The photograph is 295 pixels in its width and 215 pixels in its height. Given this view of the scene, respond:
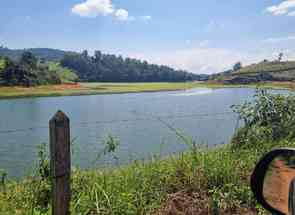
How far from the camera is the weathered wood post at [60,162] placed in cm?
209

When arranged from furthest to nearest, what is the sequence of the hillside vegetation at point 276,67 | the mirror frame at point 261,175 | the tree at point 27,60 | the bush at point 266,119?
the tree at point 27,60 → the hillside vegetation at point 276,67 → the bush at point 266,119 → the mirror frame at point 261,175

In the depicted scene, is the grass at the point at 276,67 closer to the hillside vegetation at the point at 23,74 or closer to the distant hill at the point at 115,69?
the hillside vegetation at the point at 23,74

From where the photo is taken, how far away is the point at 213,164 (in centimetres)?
315

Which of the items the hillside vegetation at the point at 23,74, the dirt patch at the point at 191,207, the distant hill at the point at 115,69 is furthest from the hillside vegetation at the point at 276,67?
the distant hill at the point at 115,69

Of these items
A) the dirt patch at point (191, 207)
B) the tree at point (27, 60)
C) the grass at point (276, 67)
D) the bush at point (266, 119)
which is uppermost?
the tree at point (27, 60)

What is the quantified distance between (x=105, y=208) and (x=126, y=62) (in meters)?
105

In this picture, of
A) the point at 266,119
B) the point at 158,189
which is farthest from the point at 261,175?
the point at 266,119

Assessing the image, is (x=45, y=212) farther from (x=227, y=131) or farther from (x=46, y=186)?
(x=227, y=131)

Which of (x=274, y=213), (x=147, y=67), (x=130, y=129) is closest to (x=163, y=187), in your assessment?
(x=274, y=213)

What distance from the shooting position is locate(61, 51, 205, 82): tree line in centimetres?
9550

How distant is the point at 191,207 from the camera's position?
2.63 meters

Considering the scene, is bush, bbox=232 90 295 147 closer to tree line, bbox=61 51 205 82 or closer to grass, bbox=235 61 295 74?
grass, bbox=235 61 295 74

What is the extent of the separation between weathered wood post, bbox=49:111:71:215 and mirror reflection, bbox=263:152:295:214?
1.32 meters

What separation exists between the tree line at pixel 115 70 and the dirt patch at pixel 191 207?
91985mm
